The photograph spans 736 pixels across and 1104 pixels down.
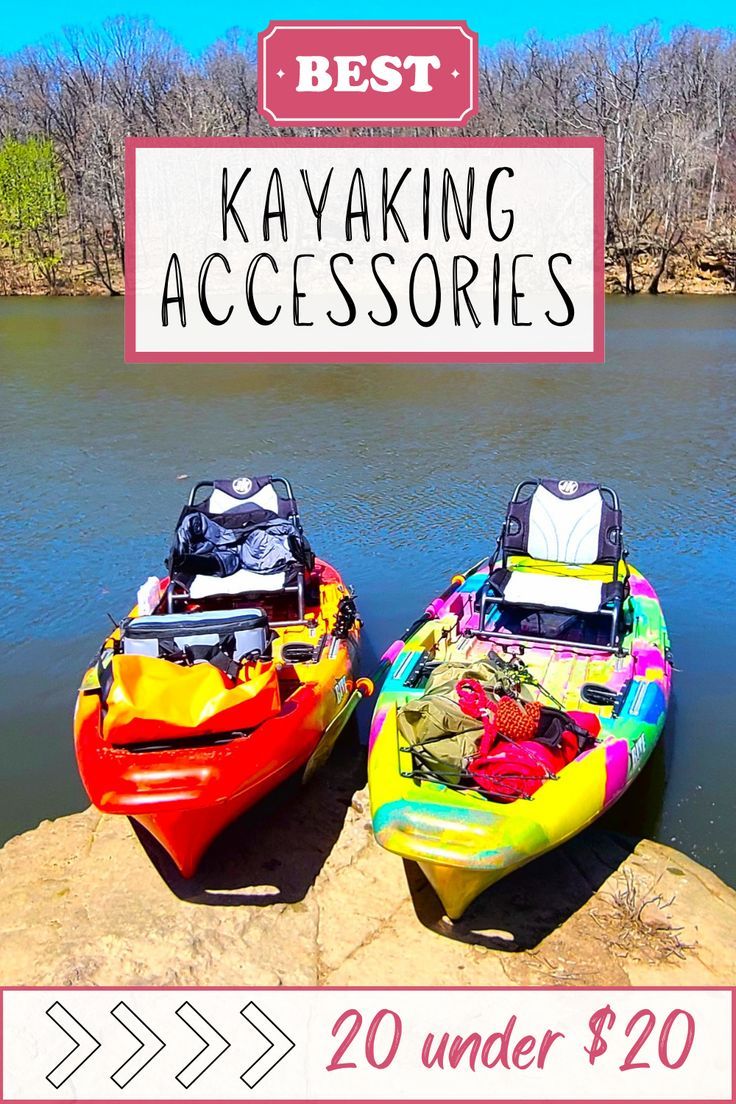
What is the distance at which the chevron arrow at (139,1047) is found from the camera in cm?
453

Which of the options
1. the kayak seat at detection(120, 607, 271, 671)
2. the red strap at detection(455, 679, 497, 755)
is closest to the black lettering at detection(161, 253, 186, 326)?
the kayak seat at detection(120, 607, 271, 671)

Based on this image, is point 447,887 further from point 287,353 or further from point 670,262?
point 670,262

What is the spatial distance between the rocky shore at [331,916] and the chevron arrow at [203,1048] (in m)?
0.28

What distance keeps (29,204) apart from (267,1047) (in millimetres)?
51893

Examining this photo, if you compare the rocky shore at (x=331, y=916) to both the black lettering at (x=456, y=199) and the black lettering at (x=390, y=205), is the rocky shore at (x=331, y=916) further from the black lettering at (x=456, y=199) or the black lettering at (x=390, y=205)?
the black lettering at (x=390, y=205)

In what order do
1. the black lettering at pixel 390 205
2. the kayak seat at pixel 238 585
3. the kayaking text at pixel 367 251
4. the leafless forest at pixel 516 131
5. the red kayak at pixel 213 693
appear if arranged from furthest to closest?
the leafless forest at pixel 516 131 → the kayaking text at pixel 367 251 → the black lettering at pixel 390 205 → the kayak seat at pixel 238 585 → the red kayak at pixel 213 693

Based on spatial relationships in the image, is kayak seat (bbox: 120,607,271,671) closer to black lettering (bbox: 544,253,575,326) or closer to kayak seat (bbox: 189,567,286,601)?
kayak seat (bbox: 189,567,286,601)

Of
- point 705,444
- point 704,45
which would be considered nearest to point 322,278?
point 705,444

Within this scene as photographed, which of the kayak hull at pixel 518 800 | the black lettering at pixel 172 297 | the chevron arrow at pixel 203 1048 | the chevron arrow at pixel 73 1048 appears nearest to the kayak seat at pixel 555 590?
the kayak hull at pixel 518 800

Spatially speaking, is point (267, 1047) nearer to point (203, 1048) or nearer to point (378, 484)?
point (203, 1048)

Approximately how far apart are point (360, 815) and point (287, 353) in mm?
21830

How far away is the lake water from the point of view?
809cm

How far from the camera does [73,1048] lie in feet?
15.4

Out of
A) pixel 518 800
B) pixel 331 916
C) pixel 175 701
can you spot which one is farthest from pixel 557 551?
pixel 331 916
